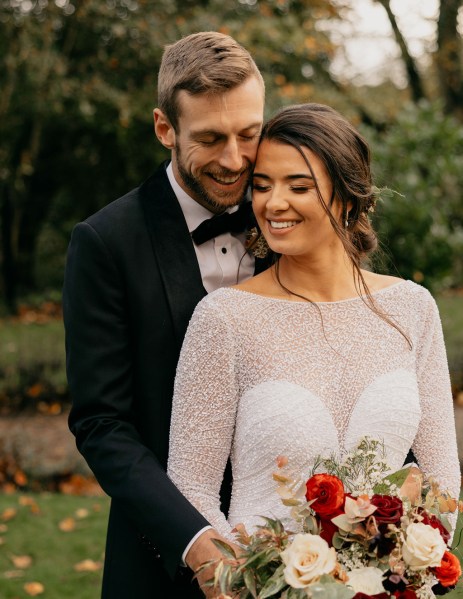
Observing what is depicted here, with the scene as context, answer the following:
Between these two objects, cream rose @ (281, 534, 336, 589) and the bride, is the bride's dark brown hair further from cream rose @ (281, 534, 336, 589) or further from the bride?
cream rose @ (281, 534, 336, 589)

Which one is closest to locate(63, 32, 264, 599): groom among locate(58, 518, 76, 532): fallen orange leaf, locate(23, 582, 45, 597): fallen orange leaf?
locate(23, 582, 45, 597): fallen orange leaf

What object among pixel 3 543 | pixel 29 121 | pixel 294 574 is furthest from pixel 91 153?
pixel 294 574

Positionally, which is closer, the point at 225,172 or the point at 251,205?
the point at 225,172

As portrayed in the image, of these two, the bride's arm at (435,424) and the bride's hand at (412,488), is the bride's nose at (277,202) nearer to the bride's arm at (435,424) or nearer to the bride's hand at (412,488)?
the bride's arm at (435,424)

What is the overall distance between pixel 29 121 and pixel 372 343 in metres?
9.44

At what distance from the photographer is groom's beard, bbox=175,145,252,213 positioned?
2.58 m

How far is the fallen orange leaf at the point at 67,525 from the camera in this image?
6.36 meters

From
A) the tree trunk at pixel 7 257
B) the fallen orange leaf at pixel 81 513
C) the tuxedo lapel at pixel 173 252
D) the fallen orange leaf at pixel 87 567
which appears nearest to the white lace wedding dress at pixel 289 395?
the tuxedo lapel at pixel 173 252

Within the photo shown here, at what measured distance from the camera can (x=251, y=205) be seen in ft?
9.29

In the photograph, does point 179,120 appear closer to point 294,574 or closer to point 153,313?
point 153,313

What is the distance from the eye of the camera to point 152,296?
2533 mm

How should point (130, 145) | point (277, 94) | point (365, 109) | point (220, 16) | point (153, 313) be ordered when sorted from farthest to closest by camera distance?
1. point (365, 109)
2. point (130, 145)
3. point (220, 16)
4. point (277, 94)
5. point (153, 313)

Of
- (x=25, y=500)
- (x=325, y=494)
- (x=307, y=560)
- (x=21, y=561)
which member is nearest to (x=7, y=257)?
(x=25, y=500)

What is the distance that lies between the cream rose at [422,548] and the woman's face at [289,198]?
3.10 feet
